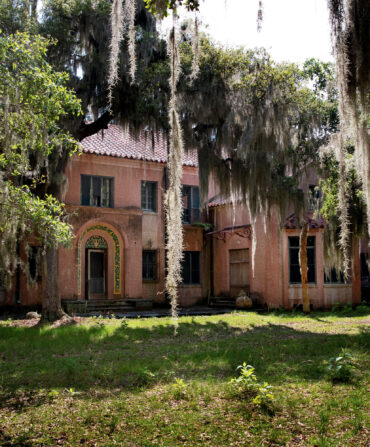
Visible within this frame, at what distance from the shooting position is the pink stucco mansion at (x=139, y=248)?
18688mm

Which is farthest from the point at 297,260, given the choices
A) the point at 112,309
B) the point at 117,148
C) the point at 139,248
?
the point at 117,148

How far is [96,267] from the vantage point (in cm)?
2000

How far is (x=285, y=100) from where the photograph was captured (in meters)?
13.7

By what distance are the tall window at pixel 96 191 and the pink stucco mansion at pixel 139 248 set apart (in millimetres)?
41

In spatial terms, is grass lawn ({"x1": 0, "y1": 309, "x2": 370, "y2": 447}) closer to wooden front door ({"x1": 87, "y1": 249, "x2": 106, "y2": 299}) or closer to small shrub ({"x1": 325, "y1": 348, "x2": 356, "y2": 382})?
small shrub ({"x1": 325, "y1": 348, "x2": 356, "y2": 382})

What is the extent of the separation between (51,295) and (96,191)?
7.22 metres

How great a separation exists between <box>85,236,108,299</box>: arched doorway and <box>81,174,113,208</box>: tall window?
146 centimetres

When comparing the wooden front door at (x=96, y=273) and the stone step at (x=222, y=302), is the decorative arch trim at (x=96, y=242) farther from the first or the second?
the stone step at (x=222, y=302)

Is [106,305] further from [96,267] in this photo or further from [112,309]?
[96,267]

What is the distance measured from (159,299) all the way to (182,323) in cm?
758

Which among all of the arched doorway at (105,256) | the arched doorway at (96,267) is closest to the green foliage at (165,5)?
the arched doorway at (105,256)

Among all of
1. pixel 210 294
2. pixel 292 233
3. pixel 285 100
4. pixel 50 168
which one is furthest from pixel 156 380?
pixel 210 294

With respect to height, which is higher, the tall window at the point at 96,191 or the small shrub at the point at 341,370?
the tall window at the point at 96,191

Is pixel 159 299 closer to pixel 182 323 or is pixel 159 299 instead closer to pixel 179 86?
pixel 182 323
